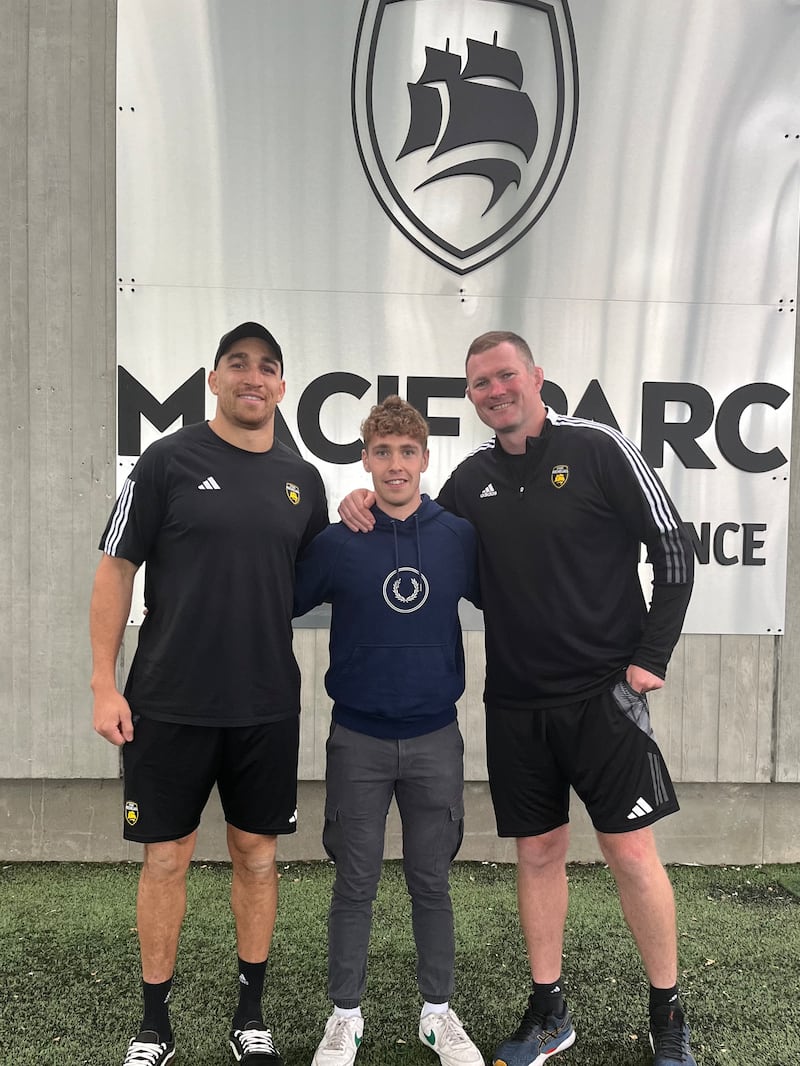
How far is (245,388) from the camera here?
1.64 m

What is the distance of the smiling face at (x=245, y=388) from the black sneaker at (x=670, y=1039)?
1.68 meters

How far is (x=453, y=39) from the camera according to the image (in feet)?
8.25

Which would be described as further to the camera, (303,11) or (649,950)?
(303,11)

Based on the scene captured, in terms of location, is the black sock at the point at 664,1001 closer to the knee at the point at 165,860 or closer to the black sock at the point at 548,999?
the black sock at the point at 548,999

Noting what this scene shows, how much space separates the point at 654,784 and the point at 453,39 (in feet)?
8.41

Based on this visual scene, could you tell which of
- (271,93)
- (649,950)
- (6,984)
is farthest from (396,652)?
(271,93)

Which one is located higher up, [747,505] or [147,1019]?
[747,505]

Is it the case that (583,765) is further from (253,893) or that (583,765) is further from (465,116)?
(465,116)

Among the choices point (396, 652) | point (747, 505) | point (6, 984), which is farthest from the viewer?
point (747, 505)

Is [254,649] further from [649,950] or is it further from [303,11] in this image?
[303,11]

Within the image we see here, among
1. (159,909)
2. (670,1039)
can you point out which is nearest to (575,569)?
(670,1039)

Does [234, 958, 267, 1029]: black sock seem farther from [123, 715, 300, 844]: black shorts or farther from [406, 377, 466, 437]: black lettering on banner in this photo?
[406, 377, 466, 437]: black lettering on banner

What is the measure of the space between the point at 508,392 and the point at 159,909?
4.79ft

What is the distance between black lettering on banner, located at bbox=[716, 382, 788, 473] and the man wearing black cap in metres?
1.81
